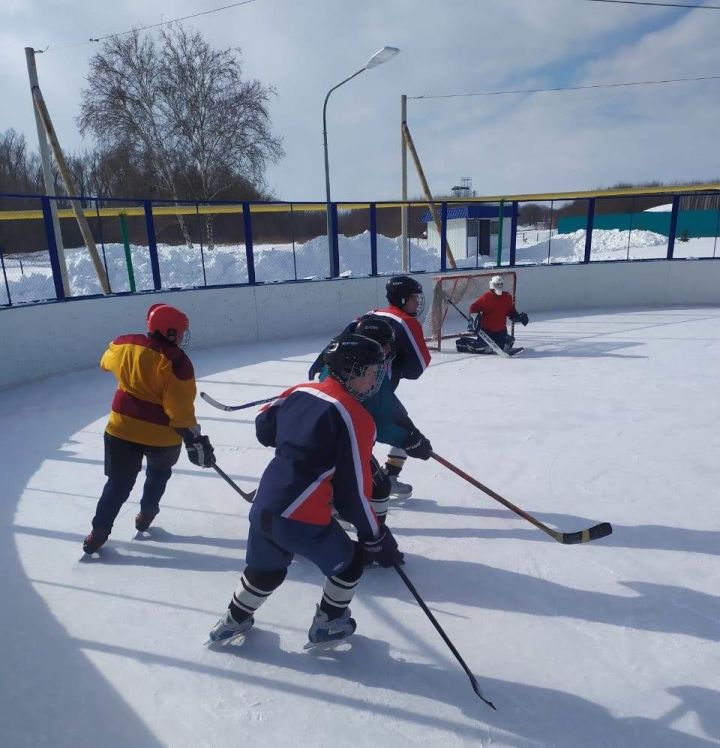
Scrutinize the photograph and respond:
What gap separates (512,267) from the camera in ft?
35.4

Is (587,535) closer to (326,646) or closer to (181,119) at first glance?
(326,646)

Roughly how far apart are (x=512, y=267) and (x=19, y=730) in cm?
1036

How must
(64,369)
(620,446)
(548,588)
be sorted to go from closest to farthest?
(548,588) < (620,446) < (64,369)

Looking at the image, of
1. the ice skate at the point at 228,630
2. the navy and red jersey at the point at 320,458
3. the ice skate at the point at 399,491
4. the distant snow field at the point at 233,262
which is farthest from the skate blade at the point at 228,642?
the distant snow field at the point at 233,262

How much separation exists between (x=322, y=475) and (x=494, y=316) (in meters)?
5.94

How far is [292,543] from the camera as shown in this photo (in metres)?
2.02

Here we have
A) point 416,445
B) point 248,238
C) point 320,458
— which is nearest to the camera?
point 320,458

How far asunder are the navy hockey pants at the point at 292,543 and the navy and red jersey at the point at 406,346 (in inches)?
50.7

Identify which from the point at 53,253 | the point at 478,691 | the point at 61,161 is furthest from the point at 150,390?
the point at 61,161

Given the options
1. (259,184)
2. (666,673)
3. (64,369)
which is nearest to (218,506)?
(666,673)

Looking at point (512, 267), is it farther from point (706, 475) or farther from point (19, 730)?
point (19, 730)

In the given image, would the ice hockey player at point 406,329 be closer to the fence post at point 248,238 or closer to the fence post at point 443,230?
the fence post at point 248,238

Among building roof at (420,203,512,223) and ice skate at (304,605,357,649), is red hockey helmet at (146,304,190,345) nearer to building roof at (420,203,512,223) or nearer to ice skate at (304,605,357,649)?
ice skate at (304,605,357,649)

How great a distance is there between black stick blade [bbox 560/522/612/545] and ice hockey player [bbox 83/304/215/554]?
1902 millimetres
